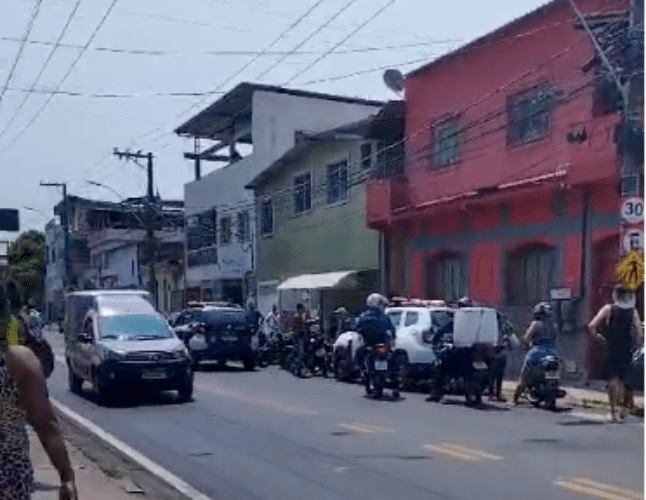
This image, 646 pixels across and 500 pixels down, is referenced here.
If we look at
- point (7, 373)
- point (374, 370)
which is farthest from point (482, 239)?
point (7, 373)

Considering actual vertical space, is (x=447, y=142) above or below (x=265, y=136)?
below

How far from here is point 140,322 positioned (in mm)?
21406

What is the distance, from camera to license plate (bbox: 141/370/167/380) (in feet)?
64.9

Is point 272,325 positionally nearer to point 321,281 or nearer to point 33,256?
point 321,281

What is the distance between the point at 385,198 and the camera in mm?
31906

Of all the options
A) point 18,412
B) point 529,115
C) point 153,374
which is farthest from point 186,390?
point 18,412

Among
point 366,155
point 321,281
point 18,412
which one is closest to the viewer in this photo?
point 18,412

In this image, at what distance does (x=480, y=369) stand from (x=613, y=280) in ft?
15.7

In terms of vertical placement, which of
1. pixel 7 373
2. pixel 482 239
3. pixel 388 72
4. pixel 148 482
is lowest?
pixel 148 482

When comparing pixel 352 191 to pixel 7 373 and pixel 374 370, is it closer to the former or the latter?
pixel 374 370

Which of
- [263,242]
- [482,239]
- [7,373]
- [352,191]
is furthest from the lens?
[263,242]

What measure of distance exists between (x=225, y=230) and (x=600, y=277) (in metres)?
26.9

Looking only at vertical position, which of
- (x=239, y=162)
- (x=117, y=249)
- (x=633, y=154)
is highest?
(x=239, y=162)

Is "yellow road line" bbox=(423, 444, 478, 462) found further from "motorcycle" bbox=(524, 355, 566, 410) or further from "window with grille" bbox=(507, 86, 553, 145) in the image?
"window with grille" bbox=(507, 86, 553, 145)
